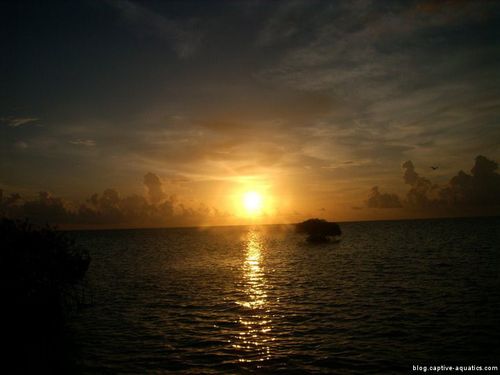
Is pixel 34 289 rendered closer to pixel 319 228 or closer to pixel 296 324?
pixel 296 324

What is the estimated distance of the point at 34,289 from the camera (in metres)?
27.9

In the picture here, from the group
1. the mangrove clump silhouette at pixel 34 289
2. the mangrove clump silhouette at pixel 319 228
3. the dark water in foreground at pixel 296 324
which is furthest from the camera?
the mangrove clump silhouette at pixel 319 228

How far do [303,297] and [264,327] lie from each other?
1176 cm

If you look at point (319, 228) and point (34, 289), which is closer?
point (34, 289)

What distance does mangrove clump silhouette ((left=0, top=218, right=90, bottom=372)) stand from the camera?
2475 cm

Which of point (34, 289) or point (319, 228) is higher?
point (34, 289)

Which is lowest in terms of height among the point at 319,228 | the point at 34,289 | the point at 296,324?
the point at 296,324

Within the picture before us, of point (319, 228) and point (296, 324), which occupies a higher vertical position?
point (319, 228)

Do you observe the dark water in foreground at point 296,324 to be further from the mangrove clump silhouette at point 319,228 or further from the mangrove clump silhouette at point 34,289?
the mangrove clump silhouette at point 319,228

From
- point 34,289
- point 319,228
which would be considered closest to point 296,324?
point 34,289

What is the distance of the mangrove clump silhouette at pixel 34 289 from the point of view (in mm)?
24745

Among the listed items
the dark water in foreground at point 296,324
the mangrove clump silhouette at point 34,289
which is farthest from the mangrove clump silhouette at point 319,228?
the mangrove clump silhouette at point 34,289

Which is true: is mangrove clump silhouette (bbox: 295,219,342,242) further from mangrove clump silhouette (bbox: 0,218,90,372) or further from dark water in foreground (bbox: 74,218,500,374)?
mangrove clump silhouette (bbox: 0,218,90,372)

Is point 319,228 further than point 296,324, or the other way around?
point 319,228
